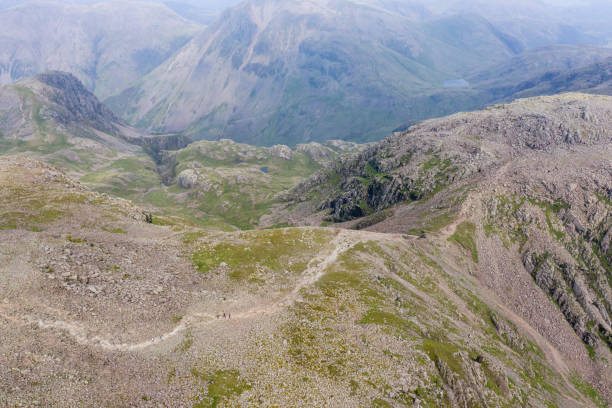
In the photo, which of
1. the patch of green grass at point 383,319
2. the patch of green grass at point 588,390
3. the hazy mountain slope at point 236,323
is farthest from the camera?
the patch of green grass at point 588,390

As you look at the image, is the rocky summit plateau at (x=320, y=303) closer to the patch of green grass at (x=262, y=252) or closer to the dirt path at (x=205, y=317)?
the dirt path at (x=205, y=317)

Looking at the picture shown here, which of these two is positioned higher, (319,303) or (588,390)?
(319,303)

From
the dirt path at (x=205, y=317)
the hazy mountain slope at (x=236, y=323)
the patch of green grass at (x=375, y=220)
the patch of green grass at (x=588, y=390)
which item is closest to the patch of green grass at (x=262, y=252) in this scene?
the hazy mountain slope at (x=236, y=323)

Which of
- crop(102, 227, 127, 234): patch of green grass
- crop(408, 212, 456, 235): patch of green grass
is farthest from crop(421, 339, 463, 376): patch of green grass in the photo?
crop(102, 227, 127, 234): patch of green grass

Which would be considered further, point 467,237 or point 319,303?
point 467,237

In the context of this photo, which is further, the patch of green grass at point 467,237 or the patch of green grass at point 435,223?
the patch of green grass at point 435,223

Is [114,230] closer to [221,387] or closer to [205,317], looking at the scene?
[205,317]

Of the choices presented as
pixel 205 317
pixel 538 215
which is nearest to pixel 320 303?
pixel 205 317
